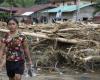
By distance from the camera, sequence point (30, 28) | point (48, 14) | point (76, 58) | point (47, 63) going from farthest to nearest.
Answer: point (48, 14), point (30, 28), point (47, 63), point (76, 58)

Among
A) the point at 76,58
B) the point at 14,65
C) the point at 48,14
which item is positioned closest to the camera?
the point at 14,65

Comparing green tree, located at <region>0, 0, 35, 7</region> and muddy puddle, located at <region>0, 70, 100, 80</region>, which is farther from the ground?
green tree, located at <region>0, 0, 35, 7</region>

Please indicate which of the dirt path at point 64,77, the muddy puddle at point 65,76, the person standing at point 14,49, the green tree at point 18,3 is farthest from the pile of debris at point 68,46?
the green tree at point 18,3

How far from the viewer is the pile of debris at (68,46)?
1338 centimetres

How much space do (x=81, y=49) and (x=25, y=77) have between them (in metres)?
2.85

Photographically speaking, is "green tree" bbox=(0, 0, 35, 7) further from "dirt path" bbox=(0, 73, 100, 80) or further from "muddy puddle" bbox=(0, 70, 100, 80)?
"dirt path" bbox=(0, 73, 100, 80)

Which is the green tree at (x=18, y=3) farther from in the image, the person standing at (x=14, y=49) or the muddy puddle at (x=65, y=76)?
the person standing at (x=14, y=49)

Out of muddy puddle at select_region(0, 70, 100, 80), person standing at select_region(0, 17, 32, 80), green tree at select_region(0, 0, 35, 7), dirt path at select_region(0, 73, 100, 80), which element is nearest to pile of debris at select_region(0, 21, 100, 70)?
muddy puddle at select_region(0, 70, 100, 80)

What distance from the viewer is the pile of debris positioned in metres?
13.4

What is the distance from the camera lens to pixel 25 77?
11.7m

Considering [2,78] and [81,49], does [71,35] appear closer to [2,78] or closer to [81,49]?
[81,49]

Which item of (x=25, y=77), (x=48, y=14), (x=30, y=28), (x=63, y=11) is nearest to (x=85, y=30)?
(x=25, y=77)

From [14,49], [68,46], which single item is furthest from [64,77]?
[14,49]

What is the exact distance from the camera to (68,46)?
15.0m
